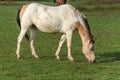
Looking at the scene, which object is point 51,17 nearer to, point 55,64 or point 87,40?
point 87,40

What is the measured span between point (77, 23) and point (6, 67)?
8.49 feet

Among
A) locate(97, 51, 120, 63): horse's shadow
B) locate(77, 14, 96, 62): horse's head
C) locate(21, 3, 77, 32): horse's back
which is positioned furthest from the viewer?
locate(97, 51, 120, 63): horse's shadow

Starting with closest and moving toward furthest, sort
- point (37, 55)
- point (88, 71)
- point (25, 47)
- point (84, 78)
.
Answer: point (84, 78) < point (88, 71) < point (37, 55) < point (25, 47)

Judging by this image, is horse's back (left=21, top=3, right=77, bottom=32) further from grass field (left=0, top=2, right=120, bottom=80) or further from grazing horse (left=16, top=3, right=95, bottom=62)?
grass field (left=0, top=2, right=120, bottom=80)

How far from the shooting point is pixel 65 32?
42.0 ft

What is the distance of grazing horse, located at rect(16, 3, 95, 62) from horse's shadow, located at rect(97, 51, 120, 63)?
86cm

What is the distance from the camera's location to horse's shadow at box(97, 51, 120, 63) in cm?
1313

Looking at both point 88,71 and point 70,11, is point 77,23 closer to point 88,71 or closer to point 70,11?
point 70,11

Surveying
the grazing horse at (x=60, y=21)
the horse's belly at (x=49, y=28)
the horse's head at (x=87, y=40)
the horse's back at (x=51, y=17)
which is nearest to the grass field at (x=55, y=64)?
the horse's head at (x=87, y=40)

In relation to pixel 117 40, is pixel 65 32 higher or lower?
higher

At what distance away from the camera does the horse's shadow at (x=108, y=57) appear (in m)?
13.1

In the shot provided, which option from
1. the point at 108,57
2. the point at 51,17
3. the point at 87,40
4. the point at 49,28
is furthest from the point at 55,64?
the point at 108,57

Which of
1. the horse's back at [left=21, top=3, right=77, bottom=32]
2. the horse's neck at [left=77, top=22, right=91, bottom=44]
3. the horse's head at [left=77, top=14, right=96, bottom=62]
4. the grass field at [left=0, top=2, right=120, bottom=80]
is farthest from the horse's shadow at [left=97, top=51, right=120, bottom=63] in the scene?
the horse's back at [left=21, top=3, right=77, bottom=32]

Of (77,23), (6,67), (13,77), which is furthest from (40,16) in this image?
(13,77)
